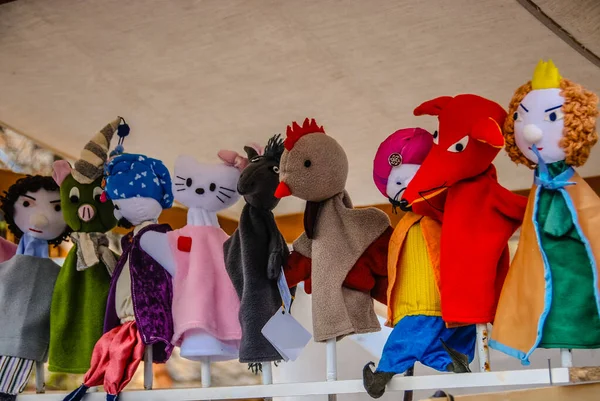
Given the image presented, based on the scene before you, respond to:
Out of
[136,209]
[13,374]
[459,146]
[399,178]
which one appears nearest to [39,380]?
[13,374]

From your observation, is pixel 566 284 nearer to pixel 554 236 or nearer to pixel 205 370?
pixel 554 236

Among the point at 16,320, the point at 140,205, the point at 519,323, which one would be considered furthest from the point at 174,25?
the point at 519,323

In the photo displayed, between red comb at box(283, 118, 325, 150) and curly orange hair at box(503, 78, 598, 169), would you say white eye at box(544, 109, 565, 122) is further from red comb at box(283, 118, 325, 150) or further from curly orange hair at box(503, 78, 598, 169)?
red comb at box(283, 118, 325, 150)

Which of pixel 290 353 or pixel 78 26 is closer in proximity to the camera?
pixel 290 353

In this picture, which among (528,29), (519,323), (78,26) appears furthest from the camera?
(78,26)

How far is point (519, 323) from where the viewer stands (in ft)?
4.02

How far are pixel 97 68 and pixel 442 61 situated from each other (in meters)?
0.82

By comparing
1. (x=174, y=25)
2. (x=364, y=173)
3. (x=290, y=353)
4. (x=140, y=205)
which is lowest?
(x=290, y=353)

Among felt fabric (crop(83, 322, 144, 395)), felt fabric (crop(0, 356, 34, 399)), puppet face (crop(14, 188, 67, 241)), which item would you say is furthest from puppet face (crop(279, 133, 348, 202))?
felt fabric (crop(0, 356, 34, 399))

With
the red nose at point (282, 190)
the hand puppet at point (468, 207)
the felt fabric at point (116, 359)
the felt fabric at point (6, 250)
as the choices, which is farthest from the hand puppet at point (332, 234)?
the felt fabric at point (6, 250)

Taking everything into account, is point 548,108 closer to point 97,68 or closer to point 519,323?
point 519,323

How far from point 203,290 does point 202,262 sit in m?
0.06

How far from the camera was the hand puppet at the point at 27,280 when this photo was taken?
1.66 m

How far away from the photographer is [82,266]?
1669 millimetres
